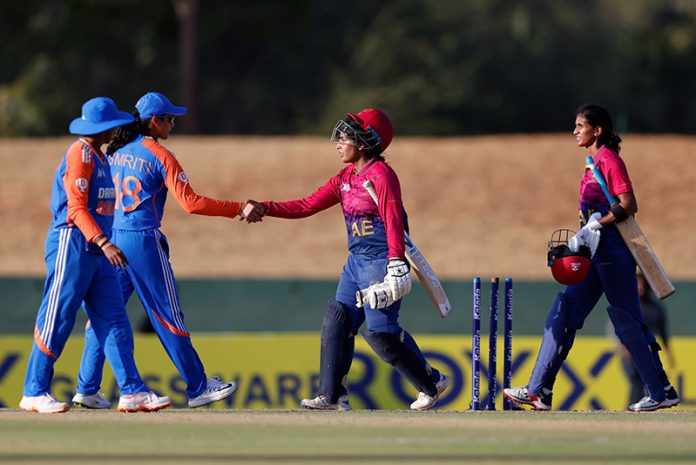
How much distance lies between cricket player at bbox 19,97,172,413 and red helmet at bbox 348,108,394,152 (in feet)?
4.93

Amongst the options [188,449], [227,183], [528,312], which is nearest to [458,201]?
[227,183]

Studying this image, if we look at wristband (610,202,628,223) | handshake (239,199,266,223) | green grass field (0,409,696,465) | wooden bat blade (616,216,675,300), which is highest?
wristband (610,202,628,223)

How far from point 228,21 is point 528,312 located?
989 inches

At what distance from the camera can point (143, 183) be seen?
9844mm

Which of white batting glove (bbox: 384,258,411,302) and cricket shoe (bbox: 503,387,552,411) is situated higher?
white batting glove (bbox: 384,258,411,302)

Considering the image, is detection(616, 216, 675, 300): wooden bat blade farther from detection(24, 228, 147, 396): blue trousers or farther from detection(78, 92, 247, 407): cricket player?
detection(24, 228, 147, 396): blue trousers

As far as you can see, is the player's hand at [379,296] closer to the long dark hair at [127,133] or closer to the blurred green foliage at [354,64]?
the long dark hair at [127,133]

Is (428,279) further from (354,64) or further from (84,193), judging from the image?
(354,64)

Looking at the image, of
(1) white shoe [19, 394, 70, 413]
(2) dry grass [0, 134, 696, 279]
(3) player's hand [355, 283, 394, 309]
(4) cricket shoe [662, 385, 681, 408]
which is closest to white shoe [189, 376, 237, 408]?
(1) white shoe [19, 394, 70, 413]

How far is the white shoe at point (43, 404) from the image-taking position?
9.49 m

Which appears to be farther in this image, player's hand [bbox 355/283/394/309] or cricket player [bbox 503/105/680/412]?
cricket player [bbox 503/105/680/412]

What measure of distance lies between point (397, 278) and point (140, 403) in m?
1.68

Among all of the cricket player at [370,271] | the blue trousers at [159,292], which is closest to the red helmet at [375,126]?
the cricket player at [370,271]

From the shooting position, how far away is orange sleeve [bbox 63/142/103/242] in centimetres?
932
